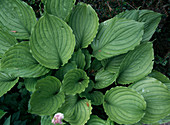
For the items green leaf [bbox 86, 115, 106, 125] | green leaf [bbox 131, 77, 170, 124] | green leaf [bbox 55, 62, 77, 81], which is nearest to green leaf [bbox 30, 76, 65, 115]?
green leaf [bbox 55, 62, 77, 81]

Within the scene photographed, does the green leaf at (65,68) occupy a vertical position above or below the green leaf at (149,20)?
below

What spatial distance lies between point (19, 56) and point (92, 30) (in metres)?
0.75

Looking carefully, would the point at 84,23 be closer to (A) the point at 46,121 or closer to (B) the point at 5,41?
(B) the point at 5,41

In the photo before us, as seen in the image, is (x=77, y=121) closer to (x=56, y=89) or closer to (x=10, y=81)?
(x=56, y=89)

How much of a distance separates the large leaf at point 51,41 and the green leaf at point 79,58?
135mm

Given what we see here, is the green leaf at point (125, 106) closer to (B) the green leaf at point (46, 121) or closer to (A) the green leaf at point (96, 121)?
(A) the green leaf at point (96, 121)

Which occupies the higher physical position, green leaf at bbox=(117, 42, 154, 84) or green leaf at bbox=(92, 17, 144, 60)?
green leaf at bbox=(92, 17, 144, 60)

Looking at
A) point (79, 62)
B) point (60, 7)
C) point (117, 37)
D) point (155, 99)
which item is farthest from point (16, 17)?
point (155, 99)

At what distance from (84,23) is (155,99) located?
3.32ft

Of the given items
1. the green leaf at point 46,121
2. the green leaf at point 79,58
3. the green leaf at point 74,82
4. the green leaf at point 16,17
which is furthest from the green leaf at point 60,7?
the green leaf at point 46,121

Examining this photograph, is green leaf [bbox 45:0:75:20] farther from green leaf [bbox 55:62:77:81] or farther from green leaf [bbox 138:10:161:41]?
green leaf [bbox 138:10:161:41]

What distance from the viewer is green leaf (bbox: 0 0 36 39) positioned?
1.42 m

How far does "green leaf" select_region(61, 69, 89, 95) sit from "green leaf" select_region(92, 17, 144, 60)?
28 centimetres

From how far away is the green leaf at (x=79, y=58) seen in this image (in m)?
1.55
